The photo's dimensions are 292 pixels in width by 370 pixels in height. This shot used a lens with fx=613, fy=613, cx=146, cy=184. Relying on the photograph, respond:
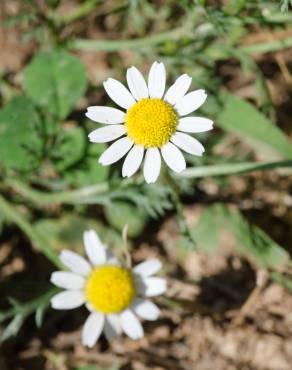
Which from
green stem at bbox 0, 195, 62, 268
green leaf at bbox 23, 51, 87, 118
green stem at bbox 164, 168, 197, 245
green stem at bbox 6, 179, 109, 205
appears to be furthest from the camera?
green leaf at bbox 23, 51, 87, 118

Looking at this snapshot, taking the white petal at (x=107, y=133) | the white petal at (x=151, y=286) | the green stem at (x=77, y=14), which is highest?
the green stem at (x=77, y=14)

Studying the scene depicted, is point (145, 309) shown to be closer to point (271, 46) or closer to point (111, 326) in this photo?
point (111, 326)

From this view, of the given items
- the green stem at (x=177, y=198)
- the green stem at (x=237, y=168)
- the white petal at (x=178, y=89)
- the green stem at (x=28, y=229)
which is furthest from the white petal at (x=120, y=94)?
the green stem at (x=28, y=229)

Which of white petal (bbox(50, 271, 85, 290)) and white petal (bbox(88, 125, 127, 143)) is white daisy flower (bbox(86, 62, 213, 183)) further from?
white petal (bbox(50, 271, 85, 290))

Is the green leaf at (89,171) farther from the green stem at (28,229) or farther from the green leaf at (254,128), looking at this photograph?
the green leaf at (254,128)

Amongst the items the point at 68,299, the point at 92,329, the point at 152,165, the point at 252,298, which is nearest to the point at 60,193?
the point at 68,299

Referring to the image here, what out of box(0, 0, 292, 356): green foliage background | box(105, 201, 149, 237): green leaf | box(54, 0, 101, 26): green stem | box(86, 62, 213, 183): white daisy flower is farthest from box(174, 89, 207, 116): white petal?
box(54, 0, 101, 26): green stem
